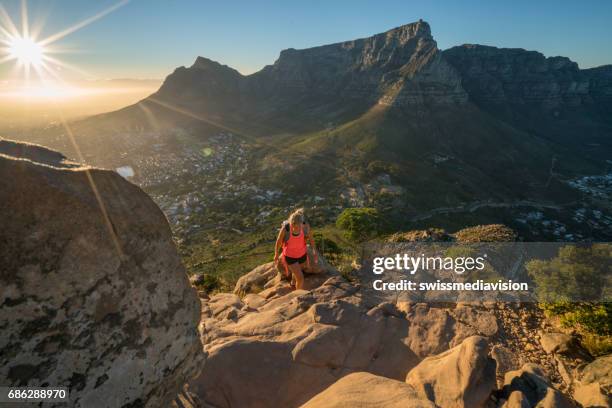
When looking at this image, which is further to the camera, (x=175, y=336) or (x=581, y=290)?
(x=581, y=290)

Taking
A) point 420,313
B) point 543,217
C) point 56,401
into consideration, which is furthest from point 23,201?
point 543,217

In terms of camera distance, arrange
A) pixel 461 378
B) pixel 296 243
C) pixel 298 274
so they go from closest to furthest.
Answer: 1. pixel 461 378
2. pixel 296 243
3. pixel 298 274

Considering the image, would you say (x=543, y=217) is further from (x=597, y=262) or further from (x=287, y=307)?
(x=287, y=307)

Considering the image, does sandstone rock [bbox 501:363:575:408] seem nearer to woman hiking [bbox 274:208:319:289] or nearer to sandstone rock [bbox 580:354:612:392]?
sandstone rock [bbox 580:354:612:392]

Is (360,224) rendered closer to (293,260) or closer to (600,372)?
(293,260)

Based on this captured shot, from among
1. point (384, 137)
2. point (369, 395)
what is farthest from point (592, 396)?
point (384, 137)

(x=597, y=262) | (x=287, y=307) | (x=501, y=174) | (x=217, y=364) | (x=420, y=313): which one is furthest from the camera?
(x=501, y=174)
